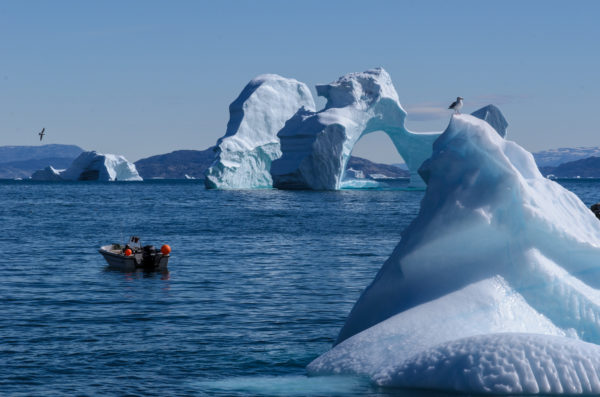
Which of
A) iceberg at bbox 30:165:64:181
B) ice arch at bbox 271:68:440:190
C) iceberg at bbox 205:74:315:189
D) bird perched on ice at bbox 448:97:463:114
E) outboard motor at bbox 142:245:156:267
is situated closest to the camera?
bird perched on ice at bbox 448:97:463:114

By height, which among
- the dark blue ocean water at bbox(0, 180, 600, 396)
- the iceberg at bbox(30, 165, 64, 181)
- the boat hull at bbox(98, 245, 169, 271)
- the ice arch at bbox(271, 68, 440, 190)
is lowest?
the dark blue ocean water at bbox(0, 180, 600, 396)

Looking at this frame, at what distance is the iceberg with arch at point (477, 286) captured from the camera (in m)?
10.3

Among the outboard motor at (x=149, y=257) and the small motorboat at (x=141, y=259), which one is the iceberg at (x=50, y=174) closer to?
the small motorboat at (x=141, y=259)

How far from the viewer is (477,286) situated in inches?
468

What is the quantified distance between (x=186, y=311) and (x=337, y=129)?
158 ft

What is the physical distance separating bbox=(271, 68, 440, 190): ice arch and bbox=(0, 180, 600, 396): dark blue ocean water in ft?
80.4

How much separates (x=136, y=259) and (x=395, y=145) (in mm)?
52622

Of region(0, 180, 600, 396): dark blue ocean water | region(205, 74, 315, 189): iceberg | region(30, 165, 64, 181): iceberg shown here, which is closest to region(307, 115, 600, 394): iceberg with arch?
region(0, 180, 600, 396): dark blue ocean water

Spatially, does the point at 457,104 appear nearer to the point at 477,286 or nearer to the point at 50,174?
the point at 477,286

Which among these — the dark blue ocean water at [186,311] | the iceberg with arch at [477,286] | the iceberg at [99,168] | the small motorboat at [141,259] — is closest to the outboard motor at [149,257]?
the small motorboat at [141,259]

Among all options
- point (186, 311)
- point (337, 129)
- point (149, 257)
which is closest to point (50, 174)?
point (337, 129)

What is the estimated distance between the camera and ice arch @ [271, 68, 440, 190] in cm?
6806

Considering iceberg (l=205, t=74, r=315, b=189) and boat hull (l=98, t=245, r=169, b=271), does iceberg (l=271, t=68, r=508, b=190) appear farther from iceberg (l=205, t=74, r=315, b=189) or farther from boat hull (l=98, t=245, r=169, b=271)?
boat hull (l=98, t=245, r=169, b=271)

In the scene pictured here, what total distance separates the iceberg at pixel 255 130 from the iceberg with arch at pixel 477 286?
209 feet
